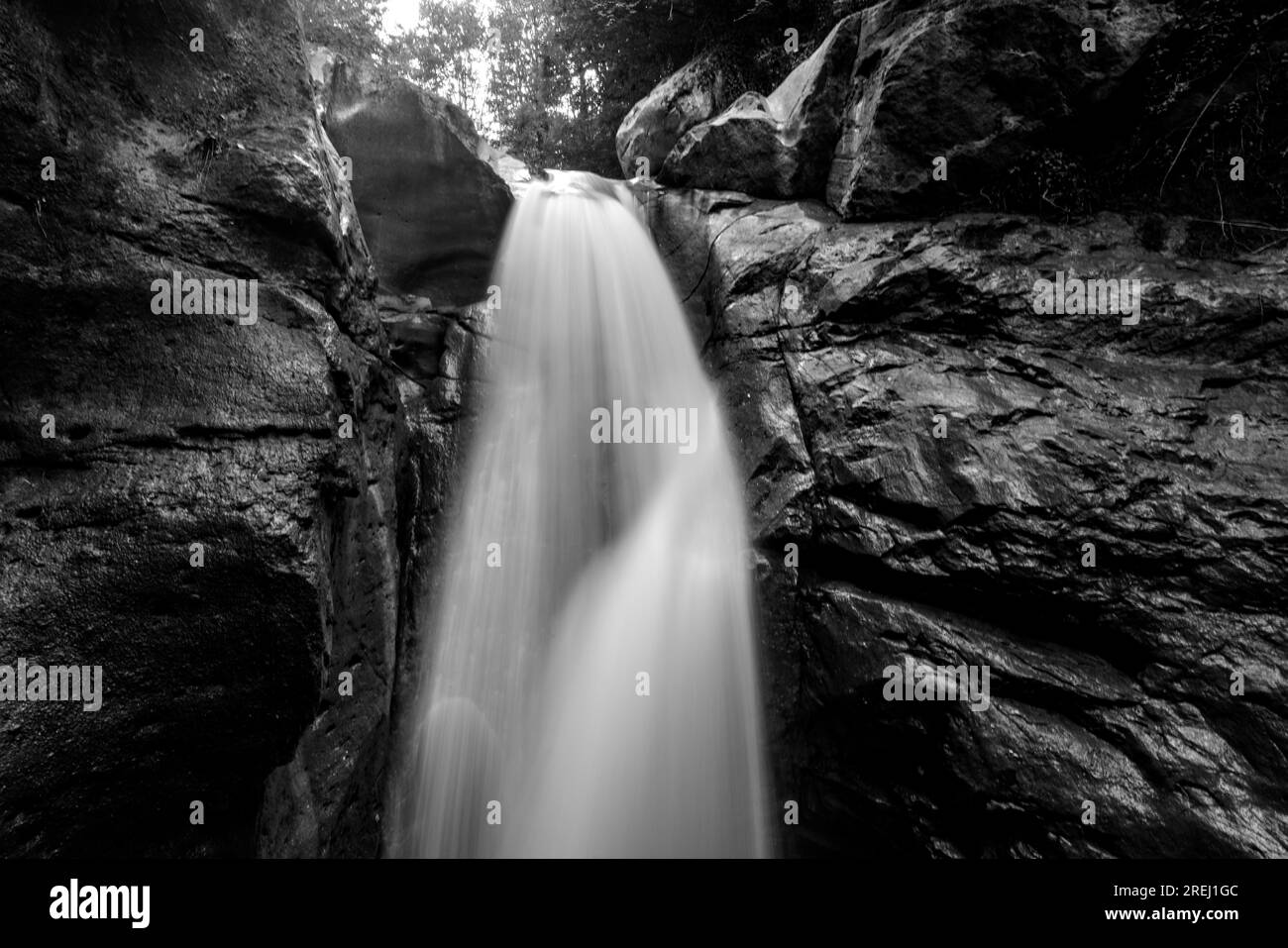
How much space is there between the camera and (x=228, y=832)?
324 cm

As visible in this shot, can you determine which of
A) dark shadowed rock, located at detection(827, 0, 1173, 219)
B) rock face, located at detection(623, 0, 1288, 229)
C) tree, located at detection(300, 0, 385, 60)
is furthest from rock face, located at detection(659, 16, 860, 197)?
tree, located at detection(300, 0, 385, 60)

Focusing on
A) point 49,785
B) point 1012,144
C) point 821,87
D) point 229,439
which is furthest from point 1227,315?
point 49,785

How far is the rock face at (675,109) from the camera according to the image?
10180 millimetres

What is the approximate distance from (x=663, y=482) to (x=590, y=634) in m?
1.92

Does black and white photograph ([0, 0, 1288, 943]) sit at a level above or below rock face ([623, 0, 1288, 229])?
below

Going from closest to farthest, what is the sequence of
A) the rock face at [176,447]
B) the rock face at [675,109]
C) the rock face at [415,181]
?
the rock face at [176,447] → the rock face at [415,181] → the rock face at [675,109]

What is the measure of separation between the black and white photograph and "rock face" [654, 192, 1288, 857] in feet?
0.10

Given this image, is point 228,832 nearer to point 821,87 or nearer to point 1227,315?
point 1227,315

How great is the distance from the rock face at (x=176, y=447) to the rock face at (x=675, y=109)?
7000 millimetres

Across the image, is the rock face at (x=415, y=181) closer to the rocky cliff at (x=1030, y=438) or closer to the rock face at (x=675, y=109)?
the rocky cliff at (x=1030, y=438)

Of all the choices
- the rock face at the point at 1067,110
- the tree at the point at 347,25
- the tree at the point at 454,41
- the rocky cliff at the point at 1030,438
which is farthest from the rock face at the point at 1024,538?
the tree at the point at 454,41

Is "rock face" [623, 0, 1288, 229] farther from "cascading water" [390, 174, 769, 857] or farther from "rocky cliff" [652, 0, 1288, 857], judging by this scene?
"cascading water" [390, 174, 769, 857]

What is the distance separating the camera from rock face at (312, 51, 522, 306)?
6949mm

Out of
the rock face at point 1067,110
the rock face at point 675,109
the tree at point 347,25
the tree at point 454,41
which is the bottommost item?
the rock face at point 1067,110
